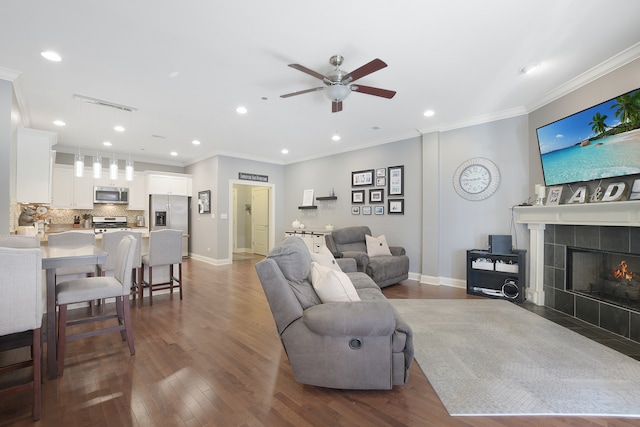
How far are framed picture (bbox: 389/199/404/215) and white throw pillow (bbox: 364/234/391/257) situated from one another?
2.10 ft

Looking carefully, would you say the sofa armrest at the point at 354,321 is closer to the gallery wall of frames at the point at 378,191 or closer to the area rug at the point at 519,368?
the area rug at the point at 519,368

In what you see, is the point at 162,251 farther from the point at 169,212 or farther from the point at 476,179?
the point at 476,179

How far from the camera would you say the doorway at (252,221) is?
801cm

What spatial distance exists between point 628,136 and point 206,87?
452 cm

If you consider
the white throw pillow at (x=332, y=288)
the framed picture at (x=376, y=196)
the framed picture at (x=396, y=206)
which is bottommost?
the white throw pillow at (x=332, y=288)

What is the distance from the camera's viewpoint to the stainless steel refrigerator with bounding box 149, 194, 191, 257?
7.23 m

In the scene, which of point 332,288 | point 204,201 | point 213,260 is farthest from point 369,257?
point 204,201

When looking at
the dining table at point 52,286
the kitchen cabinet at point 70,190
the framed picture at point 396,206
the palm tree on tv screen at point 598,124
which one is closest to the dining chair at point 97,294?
the dining table at point 52,286

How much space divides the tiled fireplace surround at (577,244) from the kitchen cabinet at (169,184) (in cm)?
757

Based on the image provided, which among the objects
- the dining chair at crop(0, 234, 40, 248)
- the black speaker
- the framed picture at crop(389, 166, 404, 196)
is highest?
the framed picture at crop(389, 166, 404, 196)

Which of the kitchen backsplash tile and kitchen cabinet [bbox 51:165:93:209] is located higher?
kitchen cabinet [bbox 51:165:93:209]

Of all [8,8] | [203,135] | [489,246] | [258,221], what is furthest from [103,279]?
[258,221]

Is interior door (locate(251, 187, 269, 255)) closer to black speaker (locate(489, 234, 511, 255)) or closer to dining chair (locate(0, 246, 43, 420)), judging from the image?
black speaker (locate(489, 234, 511, 255))

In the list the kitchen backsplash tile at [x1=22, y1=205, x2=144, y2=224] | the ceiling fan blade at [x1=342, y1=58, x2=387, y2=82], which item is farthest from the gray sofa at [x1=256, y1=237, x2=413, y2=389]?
the kitchen backsplash tile at [x1=22, y1=205, x2=144, y2=224]
